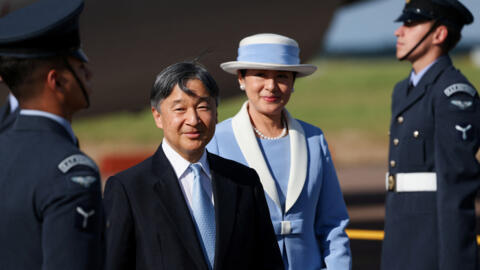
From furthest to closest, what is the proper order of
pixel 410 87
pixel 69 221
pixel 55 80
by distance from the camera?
pixel 410 87, pixel 55 80, pixel 69 221

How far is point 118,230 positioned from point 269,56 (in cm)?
162

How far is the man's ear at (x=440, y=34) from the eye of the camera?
16.1 ft

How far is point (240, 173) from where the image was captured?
3422mm

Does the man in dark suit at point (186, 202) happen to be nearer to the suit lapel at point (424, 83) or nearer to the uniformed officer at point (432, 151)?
the uniformed officer at point (432, 151)

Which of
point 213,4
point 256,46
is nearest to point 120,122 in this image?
point 213,4

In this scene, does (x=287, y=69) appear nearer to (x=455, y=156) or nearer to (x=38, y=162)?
(x=455, y=156)

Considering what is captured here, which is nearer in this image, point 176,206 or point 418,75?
point 176,206

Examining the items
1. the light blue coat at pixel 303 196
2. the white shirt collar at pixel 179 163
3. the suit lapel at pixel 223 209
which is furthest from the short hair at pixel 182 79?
the light blue coat at pixel 303 196

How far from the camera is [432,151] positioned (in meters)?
4.72

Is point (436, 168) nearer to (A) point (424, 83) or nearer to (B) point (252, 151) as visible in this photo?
(A) point (424, 83)

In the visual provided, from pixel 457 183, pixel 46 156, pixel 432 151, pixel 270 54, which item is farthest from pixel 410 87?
pixel 46 156

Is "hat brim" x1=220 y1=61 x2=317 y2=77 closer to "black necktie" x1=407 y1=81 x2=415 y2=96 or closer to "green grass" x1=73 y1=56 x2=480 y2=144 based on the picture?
"black necktie" x1=407 y1=81 x2=415 y2=96

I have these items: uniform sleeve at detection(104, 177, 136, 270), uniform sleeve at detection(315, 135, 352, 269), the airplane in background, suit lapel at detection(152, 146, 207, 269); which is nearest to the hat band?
uniform sleeve at detection(315, 135, 352, 269)

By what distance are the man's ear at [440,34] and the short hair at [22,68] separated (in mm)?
3121
